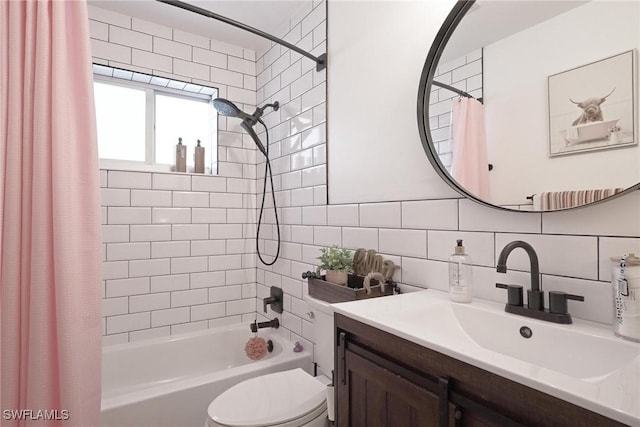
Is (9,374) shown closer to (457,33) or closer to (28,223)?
(28,223)

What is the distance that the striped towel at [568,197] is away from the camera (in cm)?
83

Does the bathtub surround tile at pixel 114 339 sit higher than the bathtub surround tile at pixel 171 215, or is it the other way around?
the bathtub surround tile at pixel 171 215

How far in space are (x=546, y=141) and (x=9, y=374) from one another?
180 centimetres

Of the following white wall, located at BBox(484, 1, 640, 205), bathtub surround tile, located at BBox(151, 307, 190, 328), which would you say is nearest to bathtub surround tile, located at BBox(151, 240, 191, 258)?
bathtub surround tile, located at BBox(151, 307, 190, 328)

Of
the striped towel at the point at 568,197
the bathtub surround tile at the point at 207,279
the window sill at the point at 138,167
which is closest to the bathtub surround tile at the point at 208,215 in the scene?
the window sill at the point at 138,167

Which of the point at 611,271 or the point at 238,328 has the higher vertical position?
the point at 611,271

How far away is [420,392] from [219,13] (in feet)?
7.68

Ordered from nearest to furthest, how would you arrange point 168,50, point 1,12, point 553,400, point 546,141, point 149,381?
point 553,400 → point 546,141 → point 1,12 → point 149,381 → point 168,50

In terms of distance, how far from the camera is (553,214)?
0.94 m

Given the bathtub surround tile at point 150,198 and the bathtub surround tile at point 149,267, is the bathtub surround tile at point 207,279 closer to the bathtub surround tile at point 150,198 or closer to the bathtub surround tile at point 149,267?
the bathtub surround tile at point 149,267

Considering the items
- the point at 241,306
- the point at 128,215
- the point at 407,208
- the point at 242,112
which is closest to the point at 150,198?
the point at 128,215

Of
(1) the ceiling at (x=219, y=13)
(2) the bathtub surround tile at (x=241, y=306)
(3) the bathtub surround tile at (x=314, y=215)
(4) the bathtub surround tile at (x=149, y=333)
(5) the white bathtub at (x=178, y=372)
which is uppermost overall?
(1) the ceiling at (x=219, y=13)

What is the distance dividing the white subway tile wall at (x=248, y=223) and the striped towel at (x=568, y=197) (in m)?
0.18

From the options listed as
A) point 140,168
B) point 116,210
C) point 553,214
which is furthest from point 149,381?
point 553,214
